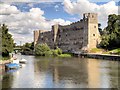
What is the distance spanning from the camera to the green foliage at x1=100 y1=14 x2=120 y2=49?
8992cm

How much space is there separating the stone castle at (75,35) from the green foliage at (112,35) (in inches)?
197

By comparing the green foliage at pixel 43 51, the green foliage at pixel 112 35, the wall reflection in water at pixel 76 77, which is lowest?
the wall reflection in water at pixel 76 77

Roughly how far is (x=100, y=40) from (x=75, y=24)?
Answer: 48.3ft

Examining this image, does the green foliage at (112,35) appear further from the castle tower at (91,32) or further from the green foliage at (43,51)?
the green foliage at (43,51)

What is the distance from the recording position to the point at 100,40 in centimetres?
10400

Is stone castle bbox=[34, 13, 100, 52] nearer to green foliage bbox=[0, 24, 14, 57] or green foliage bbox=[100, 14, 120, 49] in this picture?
green foliage bbox=[100, 14, 120, 49]

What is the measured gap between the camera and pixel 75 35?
4616 inches

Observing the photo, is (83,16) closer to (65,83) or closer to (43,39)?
(43,39)

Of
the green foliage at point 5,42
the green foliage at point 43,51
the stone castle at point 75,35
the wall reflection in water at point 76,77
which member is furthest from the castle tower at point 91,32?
the wall reflection in water at point 76,77

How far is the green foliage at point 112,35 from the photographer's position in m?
89.9

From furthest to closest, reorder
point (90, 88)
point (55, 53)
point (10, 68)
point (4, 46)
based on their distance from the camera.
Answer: point (55, 53), point (4, 46), point (10, 68), point (90, 88)


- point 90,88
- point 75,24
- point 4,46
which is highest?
point 75,24

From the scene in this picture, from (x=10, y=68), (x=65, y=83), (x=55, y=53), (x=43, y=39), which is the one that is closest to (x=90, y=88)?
(x=65, y=83)

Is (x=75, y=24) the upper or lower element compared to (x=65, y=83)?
upper
